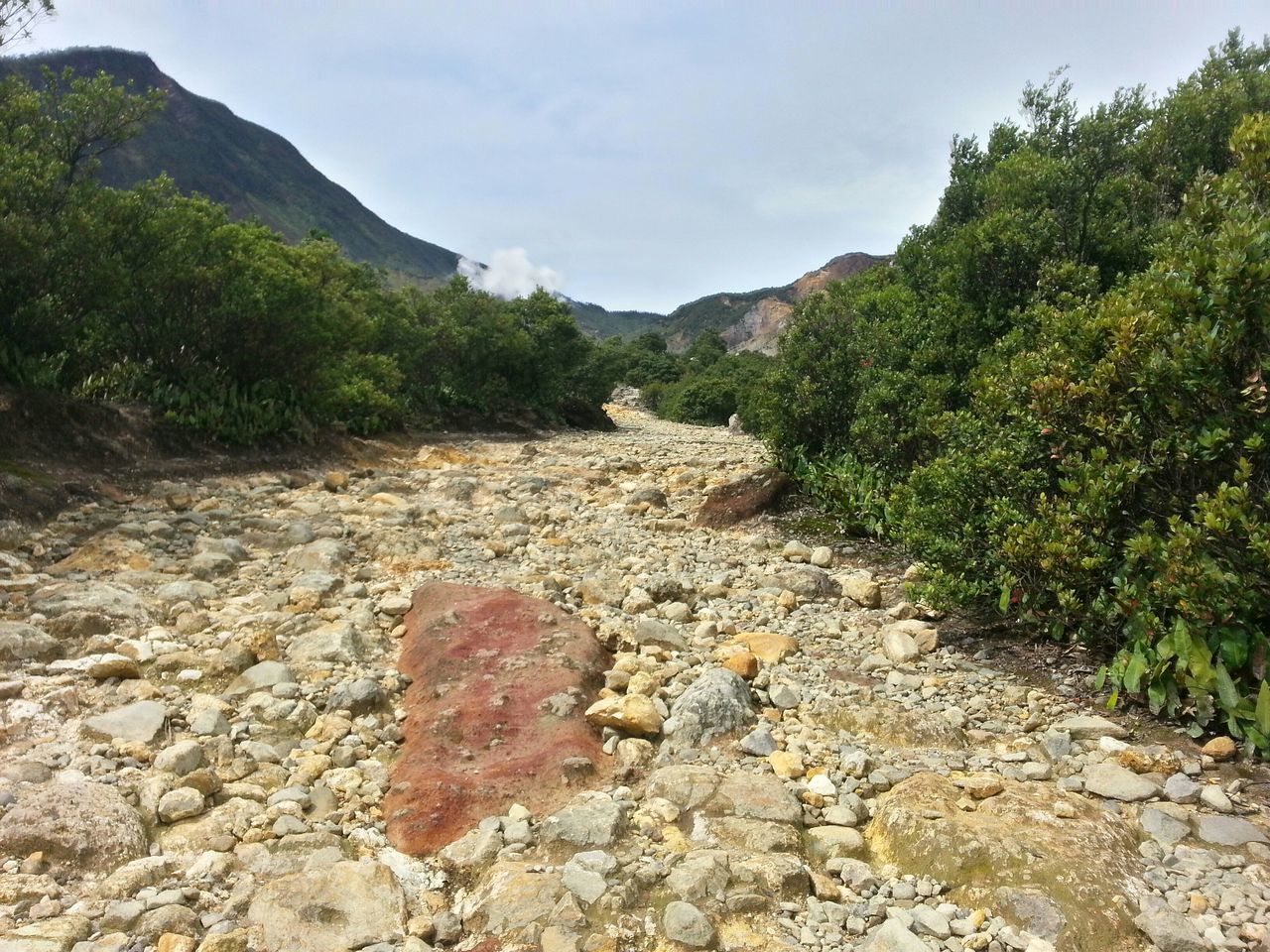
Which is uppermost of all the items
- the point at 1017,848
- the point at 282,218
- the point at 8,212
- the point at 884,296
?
the point at 282,218

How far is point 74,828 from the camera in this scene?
357cm

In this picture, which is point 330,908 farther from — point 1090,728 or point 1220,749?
point 1220,749

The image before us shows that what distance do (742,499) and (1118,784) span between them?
24.1 feet

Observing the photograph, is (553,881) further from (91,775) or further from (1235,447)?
(1235,447)

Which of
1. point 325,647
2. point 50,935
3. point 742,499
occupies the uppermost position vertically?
point 742,499

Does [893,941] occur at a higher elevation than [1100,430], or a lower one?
lower

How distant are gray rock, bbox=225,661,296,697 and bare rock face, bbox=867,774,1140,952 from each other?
4037mm

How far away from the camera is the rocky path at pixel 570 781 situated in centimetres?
319

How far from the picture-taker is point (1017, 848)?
3502 millimetres

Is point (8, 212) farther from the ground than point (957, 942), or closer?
farther from the ground

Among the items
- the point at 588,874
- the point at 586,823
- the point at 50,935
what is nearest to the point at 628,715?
the point at 586,823

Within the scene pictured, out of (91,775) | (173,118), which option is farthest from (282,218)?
(91,775)

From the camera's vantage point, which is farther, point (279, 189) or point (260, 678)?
point (279, 189)

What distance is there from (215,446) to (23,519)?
186 inches
